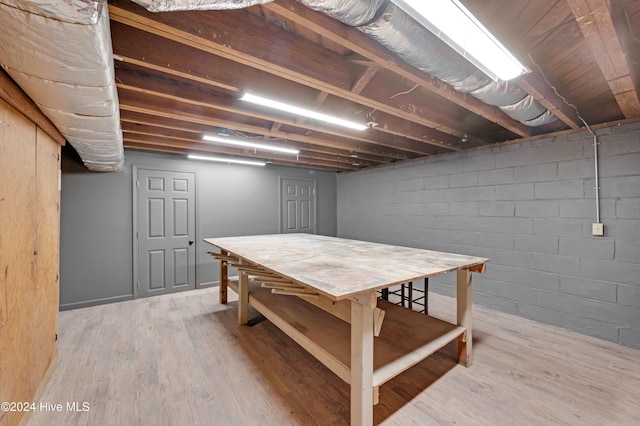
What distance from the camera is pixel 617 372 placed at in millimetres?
2152

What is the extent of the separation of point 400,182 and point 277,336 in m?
3.34

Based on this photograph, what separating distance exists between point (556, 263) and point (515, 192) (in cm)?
93

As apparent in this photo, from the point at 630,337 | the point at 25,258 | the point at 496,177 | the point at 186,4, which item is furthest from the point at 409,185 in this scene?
the point at 25,258

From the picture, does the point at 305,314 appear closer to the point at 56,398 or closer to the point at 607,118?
the point at 56,398

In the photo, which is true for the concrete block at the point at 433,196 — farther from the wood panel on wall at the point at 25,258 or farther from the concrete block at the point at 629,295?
the wood panel on wall at the point at 25,258

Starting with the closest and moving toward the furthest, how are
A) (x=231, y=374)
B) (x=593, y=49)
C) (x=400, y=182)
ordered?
1. (x=593, y=49)
2. (x=231, y=374)
3. (x=400, y=182)

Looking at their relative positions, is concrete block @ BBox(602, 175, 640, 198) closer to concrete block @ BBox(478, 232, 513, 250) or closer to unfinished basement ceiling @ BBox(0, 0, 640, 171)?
unfinished basement ceiling @ BBox(0, 0, 640, 171)

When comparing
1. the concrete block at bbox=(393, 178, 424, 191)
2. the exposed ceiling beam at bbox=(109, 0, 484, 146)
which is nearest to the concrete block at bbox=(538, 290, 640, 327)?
the concrete block at bbox=(393, 178, 424, 191)

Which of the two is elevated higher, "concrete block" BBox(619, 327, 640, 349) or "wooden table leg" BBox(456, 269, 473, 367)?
"wooden table leg" BBox(456, 269, 473, 367)

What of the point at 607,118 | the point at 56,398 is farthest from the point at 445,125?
the point at 56,398

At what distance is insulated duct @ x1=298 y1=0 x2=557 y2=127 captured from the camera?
1.09 meters

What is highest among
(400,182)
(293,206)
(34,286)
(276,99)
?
(276,99)

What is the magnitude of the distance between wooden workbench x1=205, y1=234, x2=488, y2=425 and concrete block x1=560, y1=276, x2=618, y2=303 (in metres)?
1.70

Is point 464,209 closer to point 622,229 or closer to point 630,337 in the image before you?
point 622,229
